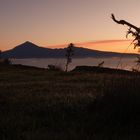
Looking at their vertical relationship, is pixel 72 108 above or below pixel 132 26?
below

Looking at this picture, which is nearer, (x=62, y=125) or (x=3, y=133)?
(x=3, y=133)

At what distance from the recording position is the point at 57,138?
843cm

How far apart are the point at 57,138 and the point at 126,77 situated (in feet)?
13.4

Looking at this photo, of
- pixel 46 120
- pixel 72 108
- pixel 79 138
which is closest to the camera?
pixel 79 138

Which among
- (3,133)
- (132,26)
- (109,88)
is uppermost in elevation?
(132,26)

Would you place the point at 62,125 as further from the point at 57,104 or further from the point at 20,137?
the point at 57,104

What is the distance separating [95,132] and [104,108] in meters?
1.91

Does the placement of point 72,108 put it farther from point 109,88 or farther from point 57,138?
point 57,138

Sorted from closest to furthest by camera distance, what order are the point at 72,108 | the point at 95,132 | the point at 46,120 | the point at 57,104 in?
the point at 95,132 < the point at 46,120 < the point at 72,108 < the point at 57,104

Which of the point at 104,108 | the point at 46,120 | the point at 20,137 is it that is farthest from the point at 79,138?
the point at 104,108

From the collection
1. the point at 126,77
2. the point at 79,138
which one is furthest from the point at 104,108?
the point at 79,138

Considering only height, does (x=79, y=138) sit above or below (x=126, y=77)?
below

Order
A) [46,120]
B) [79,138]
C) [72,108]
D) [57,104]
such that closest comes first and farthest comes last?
[79,138]
[46,120]
[72,108]
[57,104]

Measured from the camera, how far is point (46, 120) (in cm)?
1017
